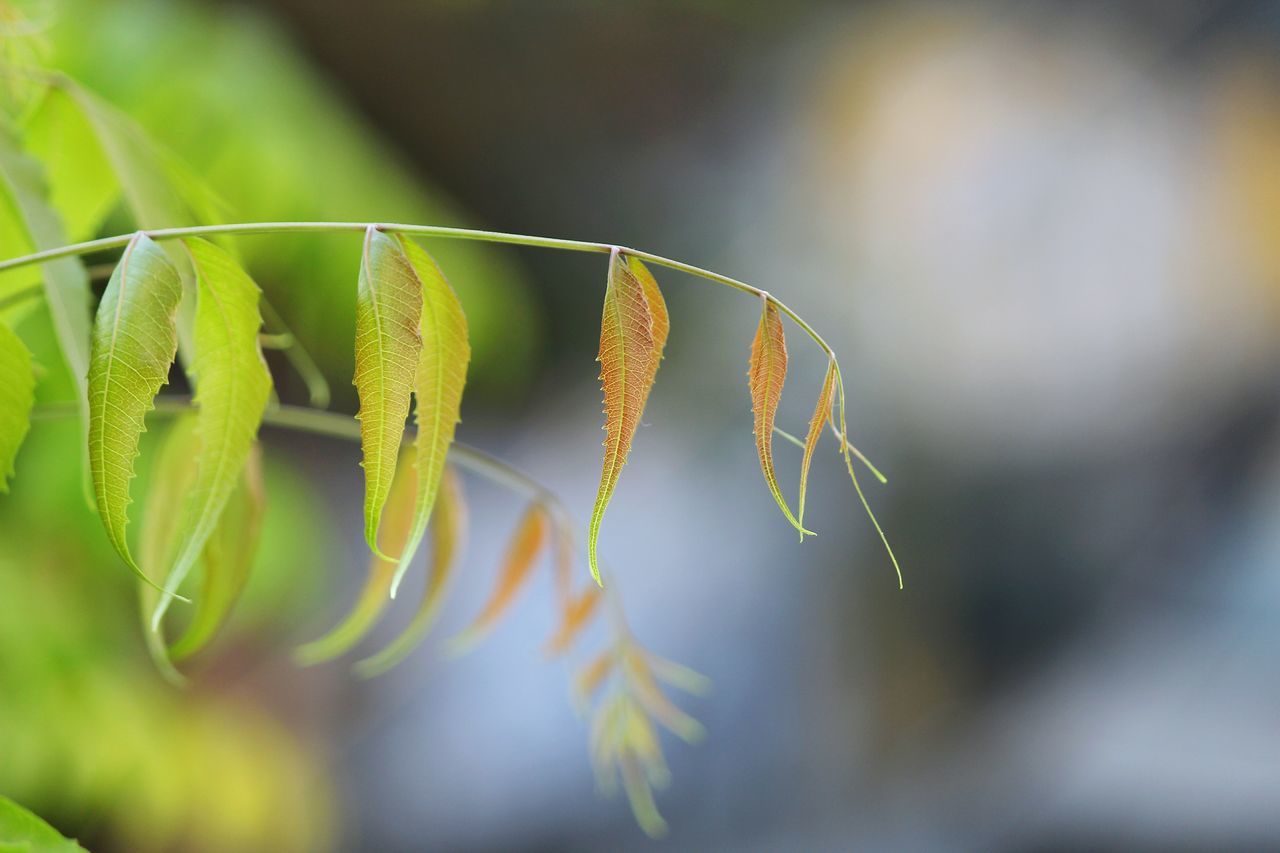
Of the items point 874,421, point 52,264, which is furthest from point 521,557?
point 874,421

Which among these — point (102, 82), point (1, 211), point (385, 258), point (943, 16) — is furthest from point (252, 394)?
point (943, 16)

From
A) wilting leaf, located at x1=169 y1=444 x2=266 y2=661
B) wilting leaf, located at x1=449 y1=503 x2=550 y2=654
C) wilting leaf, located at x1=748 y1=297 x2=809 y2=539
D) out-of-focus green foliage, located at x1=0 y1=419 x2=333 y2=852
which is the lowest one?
out-of-focus green foliage, located at x1=0 y1=419 x2=333 y2=852

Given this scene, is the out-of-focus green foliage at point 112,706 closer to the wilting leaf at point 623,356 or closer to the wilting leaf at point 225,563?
the wilting leaf at point 225,563

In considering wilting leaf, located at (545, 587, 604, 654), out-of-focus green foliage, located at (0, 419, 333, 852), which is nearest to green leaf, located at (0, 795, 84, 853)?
wilting leaf, located at (545, 587, 604, 654)

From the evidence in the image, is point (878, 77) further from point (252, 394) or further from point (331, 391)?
point (252, 394)

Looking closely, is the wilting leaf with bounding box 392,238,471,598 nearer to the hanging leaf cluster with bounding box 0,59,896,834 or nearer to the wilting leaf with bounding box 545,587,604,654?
the hanging leaf cluster with bounding box 0,59,896,834

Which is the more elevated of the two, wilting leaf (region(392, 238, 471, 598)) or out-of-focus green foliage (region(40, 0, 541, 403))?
out-of-focus green foliage (region(40, 0, 541, 403))

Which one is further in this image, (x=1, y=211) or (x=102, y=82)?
(x=102, y=82)
